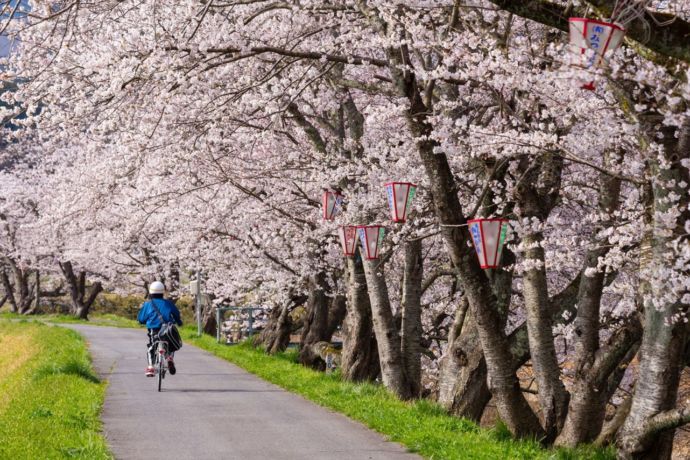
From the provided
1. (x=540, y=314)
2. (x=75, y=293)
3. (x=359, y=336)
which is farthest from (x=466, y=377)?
(x=75, y=293)

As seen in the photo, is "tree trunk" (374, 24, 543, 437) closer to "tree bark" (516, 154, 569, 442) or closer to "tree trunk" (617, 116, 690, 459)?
"tree bark" (516, 154, 569, 442)

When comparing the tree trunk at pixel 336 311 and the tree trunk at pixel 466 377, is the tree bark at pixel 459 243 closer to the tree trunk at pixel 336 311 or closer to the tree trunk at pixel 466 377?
the tree trunk at pixel 466 377

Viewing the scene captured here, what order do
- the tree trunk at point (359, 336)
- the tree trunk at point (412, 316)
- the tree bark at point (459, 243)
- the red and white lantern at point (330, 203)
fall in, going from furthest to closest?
the tree trunk at point (359, 336)
the tree trunk at point (412, 316)
the red and white lantern at point (330, 203)
the tree bark at point (459, 243)

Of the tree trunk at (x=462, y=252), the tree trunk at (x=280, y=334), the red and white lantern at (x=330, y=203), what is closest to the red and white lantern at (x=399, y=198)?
the tree trunk at (x=462, y=252)

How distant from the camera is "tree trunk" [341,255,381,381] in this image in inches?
677

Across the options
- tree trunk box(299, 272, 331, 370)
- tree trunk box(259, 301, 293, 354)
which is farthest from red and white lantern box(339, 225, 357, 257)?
tree trunk box(259, 301, 293, 354)

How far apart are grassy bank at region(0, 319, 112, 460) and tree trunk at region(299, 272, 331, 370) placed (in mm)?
5446

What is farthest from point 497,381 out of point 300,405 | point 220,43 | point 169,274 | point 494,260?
point 169,274

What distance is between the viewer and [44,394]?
13.3 meters

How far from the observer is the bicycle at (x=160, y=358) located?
15133 millimetres

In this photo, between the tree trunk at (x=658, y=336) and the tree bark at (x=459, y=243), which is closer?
the tree trunk at (x=658, y=336)

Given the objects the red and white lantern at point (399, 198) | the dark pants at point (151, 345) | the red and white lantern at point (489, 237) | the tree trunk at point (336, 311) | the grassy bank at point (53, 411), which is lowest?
the grassy bank at point (53, 411)

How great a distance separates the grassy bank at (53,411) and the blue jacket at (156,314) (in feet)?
4.29

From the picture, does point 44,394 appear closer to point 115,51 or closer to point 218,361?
point 115,51
